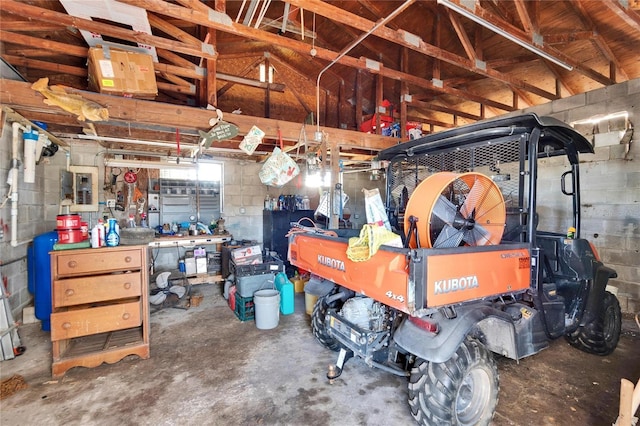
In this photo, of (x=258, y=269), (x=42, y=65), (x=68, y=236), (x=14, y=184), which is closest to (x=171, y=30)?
(x=42, y=65)

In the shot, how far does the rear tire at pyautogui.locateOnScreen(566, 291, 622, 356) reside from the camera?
110 inches

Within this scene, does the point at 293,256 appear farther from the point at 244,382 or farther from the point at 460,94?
the point at 460,94

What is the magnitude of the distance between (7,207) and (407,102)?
5.74m

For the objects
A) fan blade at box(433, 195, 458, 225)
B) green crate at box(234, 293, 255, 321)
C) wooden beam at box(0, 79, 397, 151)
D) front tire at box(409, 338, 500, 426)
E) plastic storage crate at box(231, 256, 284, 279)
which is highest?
wooden beam at box(0, 79, 397, 151)

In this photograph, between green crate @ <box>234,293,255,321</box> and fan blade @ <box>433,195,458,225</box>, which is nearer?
fan blade @ <box>433,195,458,225</box>

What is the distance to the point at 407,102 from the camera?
492 cm

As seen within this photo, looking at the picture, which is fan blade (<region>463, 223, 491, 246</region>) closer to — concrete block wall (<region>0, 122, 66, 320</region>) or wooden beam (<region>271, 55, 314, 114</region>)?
concrete block wall (<region>0, 122, 66, 320</region>)

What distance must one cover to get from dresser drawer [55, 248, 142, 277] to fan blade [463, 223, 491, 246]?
3022 mm

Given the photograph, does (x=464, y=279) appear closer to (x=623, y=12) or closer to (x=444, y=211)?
(x=444, y=211)

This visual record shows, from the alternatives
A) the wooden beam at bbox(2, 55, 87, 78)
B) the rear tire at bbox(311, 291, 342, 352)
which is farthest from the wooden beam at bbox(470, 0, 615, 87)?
the wooden beam at bbox(2, 55, 87, 78)

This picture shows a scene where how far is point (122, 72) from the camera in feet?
9.45

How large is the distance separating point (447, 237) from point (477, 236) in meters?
0.39

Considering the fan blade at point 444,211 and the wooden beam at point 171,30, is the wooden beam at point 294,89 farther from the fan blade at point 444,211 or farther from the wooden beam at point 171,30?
the fan blade at point 444,211

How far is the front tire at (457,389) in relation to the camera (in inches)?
65.8
